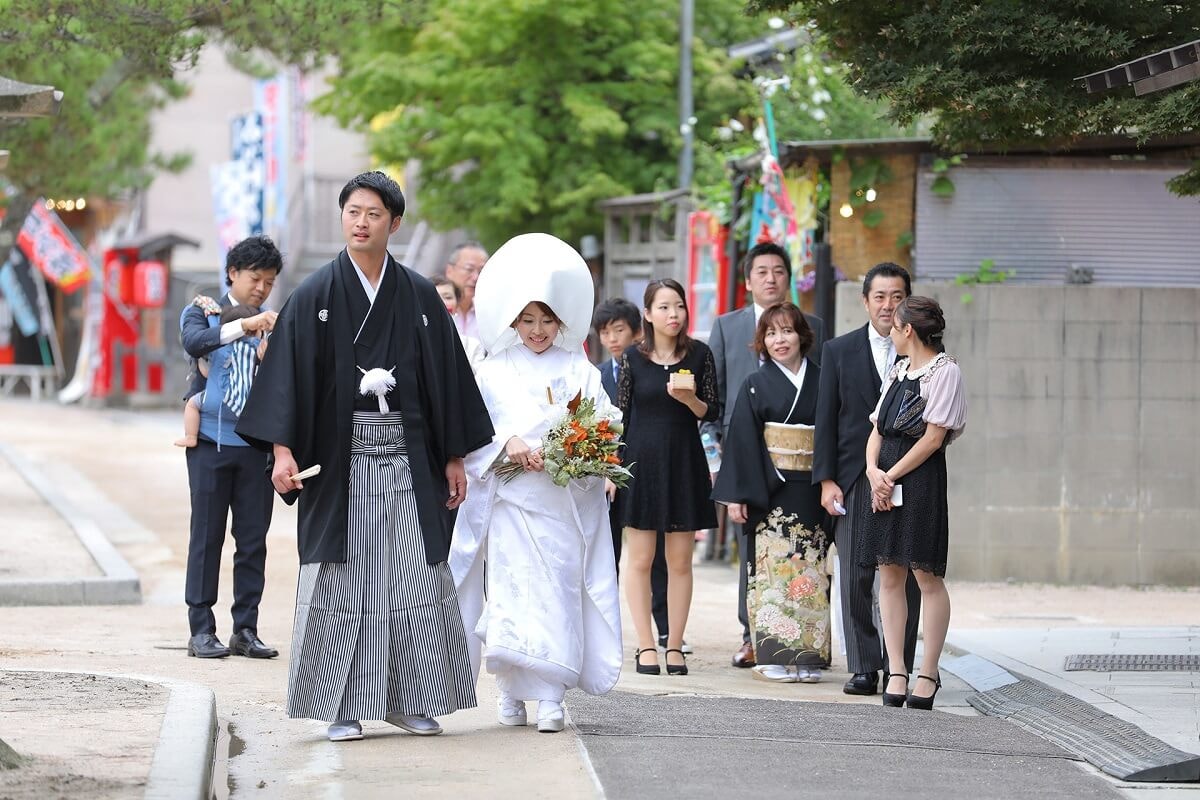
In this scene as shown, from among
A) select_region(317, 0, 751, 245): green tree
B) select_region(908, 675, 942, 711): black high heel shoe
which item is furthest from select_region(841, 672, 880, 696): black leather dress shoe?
select_region(317, 0, 751, 245): green tree

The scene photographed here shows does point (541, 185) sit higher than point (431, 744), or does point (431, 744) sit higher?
point (541, 185)

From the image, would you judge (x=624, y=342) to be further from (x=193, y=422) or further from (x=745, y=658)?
(x=193, y=422)

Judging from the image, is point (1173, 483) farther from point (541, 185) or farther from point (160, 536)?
point (541, 185)

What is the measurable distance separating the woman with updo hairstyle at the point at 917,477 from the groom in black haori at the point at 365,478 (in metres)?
1.99

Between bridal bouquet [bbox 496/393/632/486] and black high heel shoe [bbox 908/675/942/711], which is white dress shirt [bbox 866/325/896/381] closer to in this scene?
black high heel shoe [bbox 908/675/942/711]

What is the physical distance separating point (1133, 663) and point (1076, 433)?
374cm

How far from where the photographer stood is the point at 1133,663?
859cm

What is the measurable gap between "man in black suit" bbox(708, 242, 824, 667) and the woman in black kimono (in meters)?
0.20

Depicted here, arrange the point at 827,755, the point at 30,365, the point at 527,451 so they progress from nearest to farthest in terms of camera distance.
→ the point at 827,755 < the point at 527,451 < the point at 30,365

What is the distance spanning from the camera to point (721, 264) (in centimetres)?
1470

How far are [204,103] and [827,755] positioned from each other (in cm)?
3508

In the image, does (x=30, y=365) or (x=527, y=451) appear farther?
(x=30, y=365)

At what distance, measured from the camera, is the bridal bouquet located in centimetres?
659

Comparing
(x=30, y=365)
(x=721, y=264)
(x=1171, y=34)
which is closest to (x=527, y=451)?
(x=1171, y=34)
